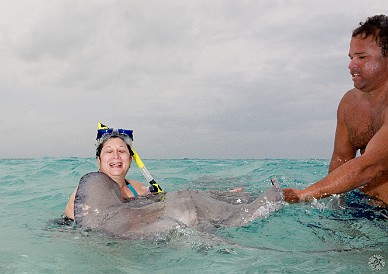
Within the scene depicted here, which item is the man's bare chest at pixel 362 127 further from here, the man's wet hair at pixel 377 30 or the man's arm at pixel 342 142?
the man's wet hair at pixel 377 30

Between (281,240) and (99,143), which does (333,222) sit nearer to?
(281,240)

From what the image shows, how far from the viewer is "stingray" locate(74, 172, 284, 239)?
14.6 ft

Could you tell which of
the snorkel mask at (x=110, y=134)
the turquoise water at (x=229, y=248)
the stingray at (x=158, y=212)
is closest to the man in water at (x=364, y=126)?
the turquoise water at (x=229, y=248)

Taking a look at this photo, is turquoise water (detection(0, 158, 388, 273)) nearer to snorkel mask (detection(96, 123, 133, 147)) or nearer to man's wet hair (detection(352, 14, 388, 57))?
snorkel mask (detection(96, 123, 133, 147))

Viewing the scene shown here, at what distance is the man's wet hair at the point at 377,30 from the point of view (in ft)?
18.0

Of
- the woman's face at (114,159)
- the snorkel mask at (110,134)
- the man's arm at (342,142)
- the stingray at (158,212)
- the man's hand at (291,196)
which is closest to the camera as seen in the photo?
the stingray at (158,212)

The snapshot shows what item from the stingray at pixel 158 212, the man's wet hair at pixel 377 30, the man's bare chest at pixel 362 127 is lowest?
the stingray at pixel 158 212

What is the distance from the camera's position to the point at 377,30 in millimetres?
5520

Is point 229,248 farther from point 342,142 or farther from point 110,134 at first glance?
point 110,134

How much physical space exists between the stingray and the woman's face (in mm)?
1583

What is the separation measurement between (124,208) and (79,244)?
0.61 m

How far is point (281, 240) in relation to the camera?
4.98 m

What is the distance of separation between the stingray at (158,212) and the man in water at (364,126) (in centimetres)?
64

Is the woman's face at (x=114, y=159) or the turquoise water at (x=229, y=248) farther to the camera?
the woman's face at (x=114, y=159)
